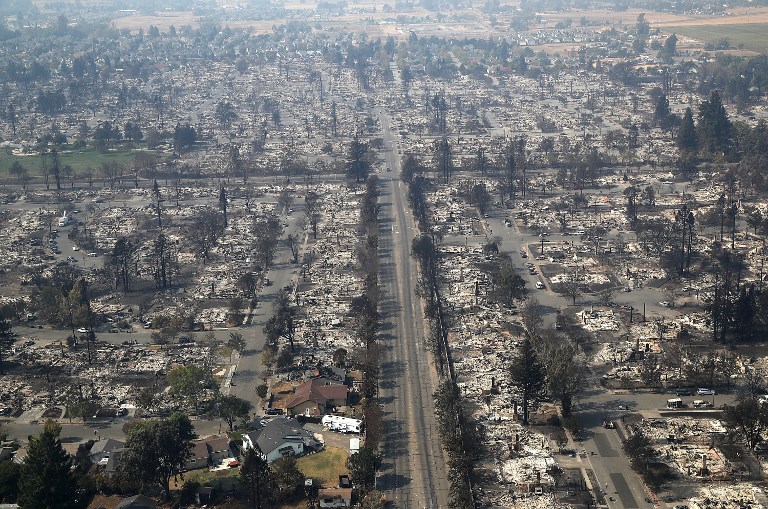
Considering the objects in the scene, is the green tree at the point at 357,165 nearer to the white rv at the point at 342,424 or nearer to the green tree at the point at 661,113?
the green tree at the point at 661,113

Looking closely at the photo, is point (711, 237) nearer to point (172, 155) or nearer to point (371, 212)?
point (371, 212)

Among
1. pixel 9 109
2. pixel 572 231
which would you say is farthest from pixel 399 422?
pixel 9 109

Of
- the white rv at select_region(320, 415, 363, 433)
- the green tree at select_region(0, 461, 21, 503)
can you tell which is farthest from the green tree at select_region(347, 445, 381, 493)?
the green tree at select_region(0, 461, 21, 503)

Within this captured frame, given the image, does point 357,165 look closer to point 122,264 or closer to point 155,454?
point 122,264

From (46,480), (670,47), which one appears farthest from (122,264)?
(670,47)

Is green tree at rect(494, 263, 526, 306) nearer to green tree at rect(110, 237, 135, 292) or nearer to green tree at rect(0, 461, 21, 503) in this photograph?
green tree at rect(110, 237, 135, 292)

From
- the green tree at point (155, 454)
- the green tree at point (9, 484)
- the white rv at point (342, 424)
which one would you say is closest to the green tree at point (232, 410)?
the white rv at point (342, 424)
